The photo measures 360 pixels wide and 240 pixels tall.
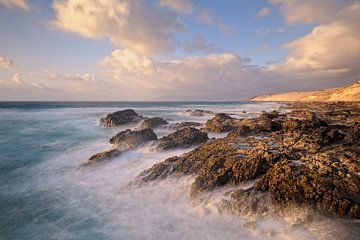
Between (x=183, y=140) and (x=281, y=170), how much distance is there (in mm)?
7254

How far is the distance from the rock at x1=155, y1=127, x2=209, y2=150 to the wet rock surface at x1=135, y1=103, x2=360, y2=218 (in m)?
2.99

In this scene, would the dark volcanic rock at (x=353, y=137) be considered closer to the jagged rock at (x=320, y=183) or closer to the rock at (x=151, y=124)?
the jagged rock at (x=320, y=183)

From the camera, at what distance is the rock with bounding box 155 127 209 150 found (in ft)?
43.2

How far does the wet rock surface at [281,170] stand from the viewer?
19.4 feet

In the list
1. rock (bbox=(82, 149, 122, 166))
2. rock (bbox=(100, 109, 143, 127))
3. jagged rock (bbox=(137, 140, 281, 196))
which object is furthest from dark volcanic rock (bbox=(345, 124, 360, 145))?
rock (bbox=(100, 109, 143, 127))

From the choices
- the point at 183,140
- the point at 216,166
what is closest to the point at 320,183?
the point at 216,166

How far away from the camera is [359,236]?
16.1ft

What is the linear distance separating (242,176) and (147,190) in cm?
363

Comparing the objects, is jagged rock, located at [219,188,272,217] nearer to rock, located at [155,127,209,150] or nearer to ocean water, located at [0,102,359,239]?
ocean water, located at [0,102,359,239]

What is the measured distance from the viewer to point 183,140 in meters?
13.4

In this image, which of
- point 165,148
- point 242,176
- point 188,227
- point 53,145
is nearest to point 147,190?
point 188,227

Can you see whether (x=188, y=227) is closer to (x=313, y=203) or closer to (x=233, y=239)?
(x=233, y=239)

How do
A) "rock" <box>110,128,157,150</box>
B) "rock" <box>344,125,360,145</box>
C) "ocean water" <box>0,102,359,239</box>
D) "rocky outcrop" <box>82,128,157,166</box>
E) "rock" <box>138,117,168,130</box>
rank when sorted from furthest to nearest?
"rock" <box>138,117,168,130</box>
"rock" <box>110,128,157,150</box>
"rocky outcrop" <box>82,128,157,166</box>
"rock" <box>344,125,360,145</box>
"ocean water" <box>0,102,359,239</box>

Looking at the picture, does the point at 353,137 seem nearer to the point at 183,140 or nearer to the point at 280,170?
the point at 280,170
